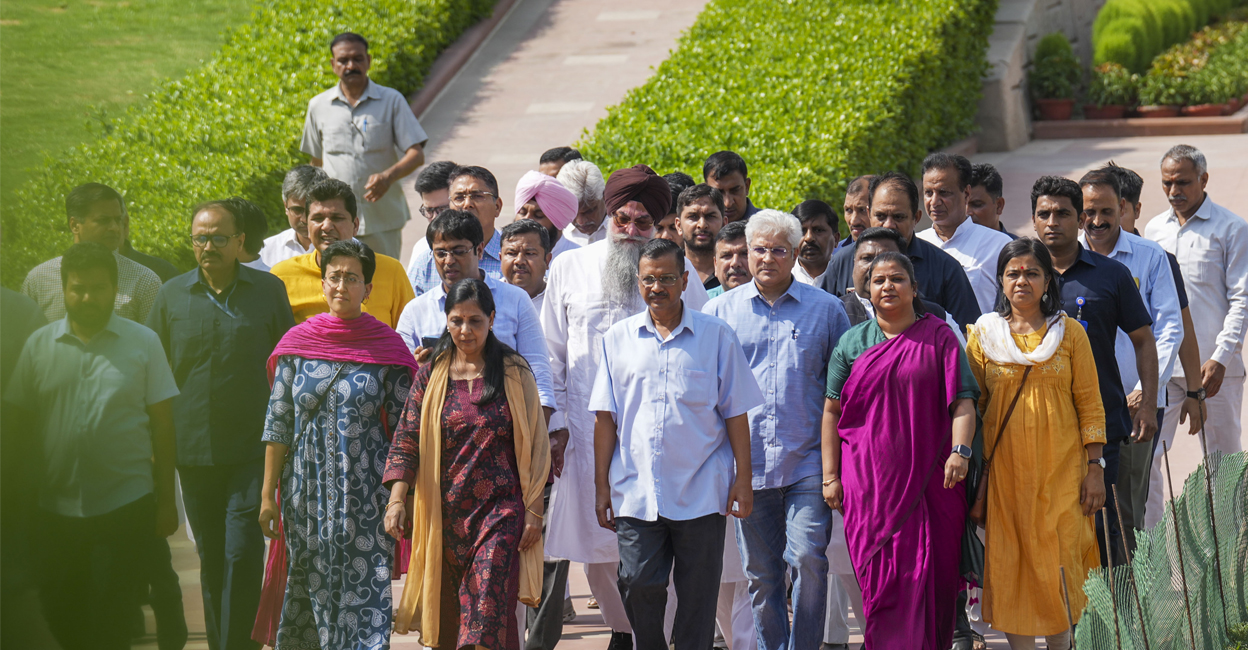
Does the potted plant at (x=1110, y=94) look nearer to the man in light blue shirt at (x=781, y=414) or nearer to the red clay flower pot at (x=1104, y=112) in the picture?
the red clay flower pot at (x=1104, y=112)

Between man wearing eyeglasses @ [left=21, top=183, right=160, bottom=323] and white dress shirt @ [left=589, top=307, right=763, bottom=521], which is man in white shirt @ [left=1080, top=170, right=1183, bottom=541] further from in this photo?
man wearing eyeglasses @ [left=21, top=183, right=160, bottom=323]

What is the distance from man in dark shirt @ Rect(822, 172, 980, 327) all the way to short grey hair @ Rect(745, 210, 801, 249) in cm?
45

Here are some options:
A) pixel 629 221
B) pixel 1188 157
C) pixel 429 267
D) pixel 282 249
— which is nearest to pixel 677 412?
pixel 629 221

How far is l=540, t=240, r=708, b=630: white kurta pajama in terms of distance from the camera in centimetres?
602

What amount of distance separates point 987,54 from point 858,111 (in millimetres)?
4061

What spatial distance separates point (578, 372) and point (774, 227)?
1.16m

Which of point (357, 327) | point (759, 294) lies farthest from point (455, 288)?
point (759, 294)

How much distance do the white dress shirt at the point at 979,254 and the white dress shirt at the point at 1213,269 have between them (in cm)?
133

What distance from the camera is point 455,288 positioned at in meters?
5.31

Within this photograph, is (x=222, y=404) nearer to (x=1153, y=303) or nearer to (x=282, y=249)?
(x=282, y=249)

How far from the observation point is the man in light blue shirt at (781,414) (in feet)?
18.3

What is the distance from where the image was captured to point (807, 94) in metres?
11.8

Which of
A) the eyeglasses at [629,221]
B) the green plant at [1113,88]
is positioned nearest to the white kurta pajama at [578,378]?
the eyeglasses at [629,221]

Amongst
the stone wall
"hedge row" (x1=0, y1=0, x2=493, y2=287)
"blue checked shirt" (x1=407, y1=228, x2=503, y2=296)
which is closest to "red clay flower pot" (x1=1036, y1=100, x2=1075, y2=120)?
the stone wall
